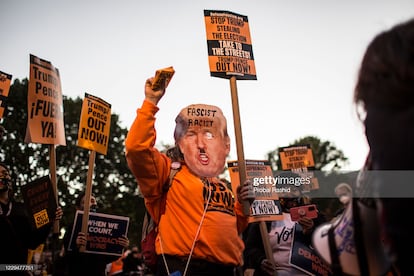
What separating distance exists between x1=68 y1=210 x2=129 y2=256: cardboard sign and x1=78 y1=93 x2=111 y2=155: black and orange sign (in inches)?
37.1

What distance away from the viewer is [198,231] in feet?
11.7

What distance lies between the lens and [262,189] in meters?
5.65

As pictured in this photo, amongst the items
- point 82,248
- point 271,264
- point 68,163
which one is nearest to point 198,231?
point 271,264

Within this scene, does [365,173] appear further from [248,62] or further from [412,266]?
[248,62]

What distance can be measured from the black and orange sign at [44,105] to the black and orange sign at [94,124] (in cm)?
41

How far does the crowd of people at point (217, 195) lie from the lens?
50.1 inches

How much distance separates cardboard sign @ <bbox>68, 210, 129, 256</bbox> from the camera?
5973mm

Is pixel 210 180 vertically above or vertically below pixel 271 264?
above

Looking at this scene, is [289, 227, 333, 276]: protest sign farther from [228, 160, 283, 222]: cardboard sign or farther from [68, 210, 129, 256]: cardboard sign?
[68, 210, 129, 256]: cardboard sign

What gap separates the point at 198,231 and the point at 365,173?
224 cm

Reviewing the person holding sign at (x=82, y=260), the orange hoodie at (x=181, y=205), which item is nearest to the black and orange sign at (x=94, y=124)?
the person holding sign at (x=82, y=260)

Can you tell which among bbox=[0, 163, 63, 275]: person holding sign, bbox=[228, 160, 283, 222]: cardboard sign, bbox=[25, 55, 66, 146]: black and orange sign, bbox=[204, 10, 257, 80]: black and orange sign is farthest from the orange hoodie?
bbox=[25, 55, 66, 146]: black and orange sign

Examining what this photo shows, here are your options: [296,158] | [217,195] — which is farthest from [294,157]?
[217,195]

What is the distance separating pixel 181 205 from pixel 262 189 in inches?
84.2
